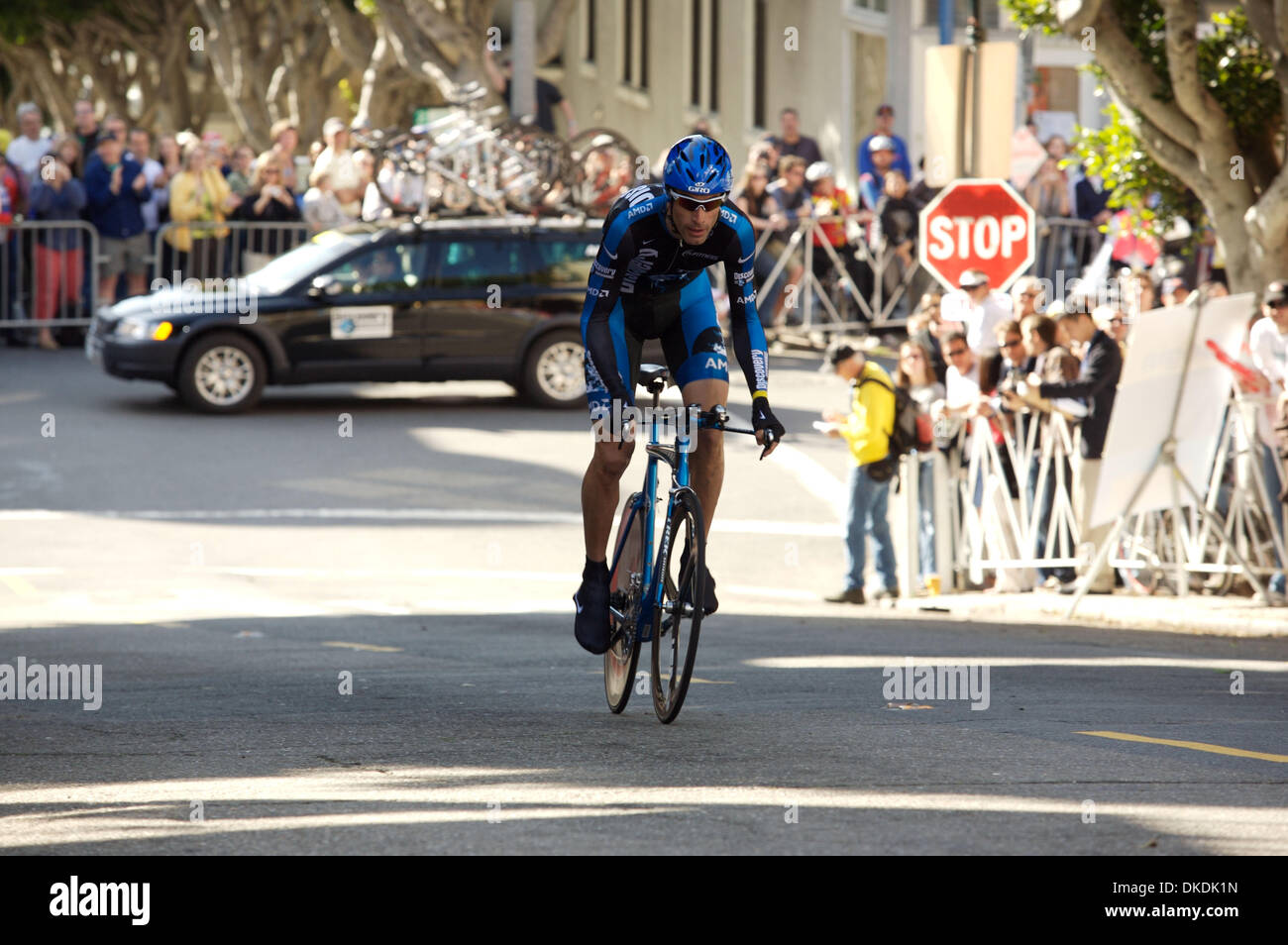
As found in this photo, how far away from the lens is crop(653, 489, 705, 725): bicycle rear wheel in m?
7.46

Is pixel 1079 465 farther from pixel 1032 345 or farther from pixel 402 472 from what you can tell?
pixel 402 472

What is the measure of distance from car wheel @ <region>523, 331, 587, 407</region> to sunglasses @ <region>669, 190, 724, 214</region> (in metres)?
14.1

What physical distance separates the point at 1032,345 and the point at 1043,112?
1723 centimetres

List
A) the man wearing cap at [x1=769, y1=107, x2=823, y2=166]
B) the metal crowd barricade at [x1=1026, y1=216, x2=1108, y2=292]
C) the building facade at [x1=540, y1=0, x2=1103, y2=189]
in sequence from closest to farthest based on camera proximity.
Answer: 1. the metal crowd barricade at [x1=1026, y1=216, x2=1108, y2=292]
2. the man wearing cap at [x1=769, y1=107, x2=823, y2=166]
3. the building facade at [x1=540, y1=0, x2=1103, y2=189]

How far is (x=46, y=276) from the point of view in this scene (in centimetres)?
2477

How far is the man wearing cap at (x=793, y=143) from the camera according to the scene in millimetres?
25656

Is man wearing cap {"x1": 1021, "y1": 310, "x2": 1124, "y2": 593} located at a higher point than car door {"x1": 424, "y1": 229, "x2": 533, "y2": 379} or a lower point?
lower

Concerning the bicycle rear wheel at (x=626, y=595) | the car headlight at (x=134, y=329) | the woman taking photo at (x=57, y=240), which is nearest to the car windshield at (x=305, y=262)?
the car headlight at (x=134, y=329)

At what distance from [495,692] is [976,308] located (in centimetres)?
847

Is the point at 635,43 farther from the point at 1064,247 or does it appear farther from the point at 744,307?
the point at 744,307

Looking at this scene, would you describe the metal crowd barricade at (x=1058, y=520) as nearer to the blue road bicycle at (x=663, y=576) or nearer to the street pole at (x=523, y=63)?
the blue road bicycle at (x=663, y=576)
